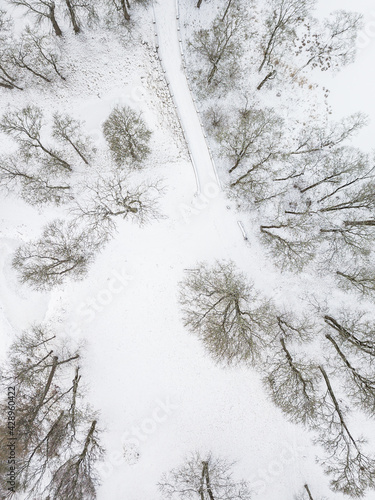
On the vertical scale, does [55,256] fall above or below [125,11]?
below

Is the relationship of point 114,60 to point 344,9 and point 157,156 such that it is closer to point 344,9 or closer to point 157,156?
point 157,156

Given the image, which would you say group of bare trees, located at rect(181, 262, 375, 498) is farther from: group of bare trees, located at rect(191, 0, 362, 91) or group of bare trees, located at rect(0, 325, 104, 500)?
group of bare trees, located at rect(191, 0, 362, 91)

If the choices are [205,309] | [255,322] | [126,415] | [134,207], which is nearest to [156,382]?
[126,415]

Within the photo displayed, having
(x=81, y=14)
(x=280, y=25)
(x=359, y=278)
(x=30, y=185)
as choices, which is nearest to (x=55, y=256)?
(x=30, y=185)

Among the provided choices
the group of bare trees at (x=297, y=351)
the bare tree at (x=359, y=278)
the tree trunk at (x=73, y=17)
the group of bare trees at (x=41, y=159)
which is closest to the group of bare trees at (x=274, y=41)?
the tree trunk at (x=73, y=17)

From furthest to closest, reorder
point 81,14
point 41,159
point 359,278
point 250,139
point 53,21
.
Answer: point 41,159
point 81,14
point 359,278
point 250,139
point 53,21

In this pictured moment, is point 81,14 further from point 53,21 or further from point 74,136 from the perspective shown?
point 74,136

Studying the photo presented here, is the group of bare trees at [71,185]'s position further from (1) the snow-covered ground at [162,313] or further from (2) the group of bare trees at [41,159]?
(1) the snow-covered ground at [162,313]

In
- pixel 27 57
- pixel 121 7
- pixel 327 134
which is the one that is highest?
pixel 121 7
